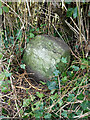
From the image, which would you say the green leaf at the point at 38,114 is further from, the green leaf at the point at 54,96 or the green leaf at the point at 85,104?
A: the green leaf at the point at 85,104

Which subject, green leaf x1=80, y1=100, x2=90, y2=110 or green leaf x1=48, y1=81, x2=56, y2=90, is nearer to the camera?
green leaf x1=80, y1=100, x2=90, y2=110

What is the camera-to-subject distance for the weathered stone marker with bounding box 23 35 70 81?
1.77m

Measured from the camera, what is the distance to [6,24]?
2164 mm

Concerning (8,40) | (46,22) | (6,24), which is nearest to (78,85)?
(46,22)

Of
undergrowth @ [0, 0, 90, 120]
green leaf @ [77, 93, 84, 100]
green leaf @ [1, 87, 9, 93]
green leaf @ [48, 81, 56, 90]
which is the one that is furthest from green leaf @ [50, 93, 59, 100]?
green leaf @ [1, 87, 9, 93]

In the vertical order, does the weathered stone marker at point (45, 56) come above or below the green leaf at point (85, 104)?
above

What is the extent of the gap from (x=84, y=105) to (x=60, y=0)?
123 centimetres

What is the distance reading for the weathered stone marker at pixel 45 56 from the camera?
5.80 feet

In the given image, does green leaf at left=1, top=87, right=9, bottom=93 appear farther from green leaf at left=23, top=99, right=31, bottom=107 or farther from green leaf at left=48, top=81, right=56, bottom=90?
green leaf at left=48, top=81, right=56, bottom=90

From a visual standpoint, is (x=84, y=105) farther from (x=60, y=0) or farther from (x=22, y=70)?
(x=60, y=0)

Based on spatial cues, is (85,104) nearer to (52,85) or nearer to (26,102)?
(52,85)

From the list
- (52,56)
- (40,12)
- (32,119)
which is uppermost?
(40,12)

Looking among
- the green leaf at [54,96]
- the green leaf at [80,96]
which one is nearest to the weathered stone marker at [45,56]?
the green leaf at [54,96]

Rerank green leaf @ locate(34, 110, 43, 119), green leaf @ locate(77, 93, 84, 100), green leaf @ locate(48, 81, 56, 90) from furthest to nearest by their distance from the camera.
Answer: green leaf @ locate(48, 81, 56, 90), green leaf @ locate(77, 93, 84, 100), green leaf @ locate(34, 110, 43, 119)
